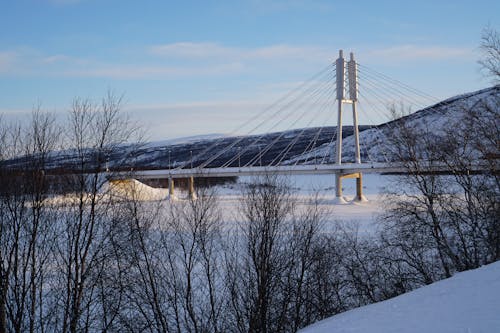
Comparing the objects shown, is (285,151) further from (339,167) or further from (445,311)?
(445,311)

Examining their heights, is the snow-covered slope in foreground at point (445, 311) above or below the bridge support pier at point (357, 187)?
above

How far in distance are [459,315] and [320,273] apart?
310 inches

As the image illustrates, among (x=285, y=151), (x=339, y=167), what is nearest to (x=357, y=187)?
(x=339, y=167)

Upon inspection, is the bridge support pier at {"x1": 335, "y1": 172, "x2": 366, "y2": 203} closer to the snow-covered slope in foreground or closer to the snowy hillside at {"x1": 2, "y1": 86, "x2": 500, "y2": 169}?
the snowy hillside at {"x1": 2, "y1": 86, "x2": 500, "y2": 169}

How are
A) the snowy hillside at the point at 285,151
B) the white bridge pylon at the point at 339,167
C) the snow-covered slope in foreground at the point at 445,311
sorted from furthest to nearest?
1. the snowy hillside at the point at 285,151
2. the white bridge pylon at the point at 339,167
3. the snow-covered slope in foreground at the point at 445,311

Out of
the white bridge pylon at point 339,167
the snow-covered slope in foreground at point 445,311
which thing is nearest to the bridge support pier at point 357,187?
the white bridge pylon at point 339,167

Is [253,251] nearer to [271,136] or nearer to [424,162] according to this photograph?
[424,162]

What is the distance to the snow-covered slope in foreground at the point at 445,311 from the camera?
564 cm

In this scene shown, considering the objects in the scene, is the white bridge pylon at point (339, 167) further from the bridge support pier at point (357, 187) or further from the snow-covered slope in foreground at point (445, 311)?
the snow-covered slope in foreground at point (445, 311)

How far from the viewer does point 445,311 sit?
6.41 m

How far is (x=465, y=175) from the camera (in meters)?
15.5

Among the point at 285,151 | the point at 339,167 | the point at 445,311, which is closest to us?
the point at 445,311

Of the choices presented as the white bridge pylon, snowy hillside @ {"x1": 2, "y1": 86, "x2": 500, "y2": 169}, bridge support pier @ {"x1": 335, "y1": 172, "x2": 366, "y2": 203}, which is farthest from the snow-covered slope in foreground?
bridge support pier @ {"x1": 335, "y1": 172, "x2": 366, "y2": 203}

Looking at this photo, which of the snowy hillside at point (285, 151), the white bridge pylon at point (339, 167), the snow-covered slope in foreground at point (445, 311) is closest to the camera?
the snow-covered slope in foreground at point (445, 311)
